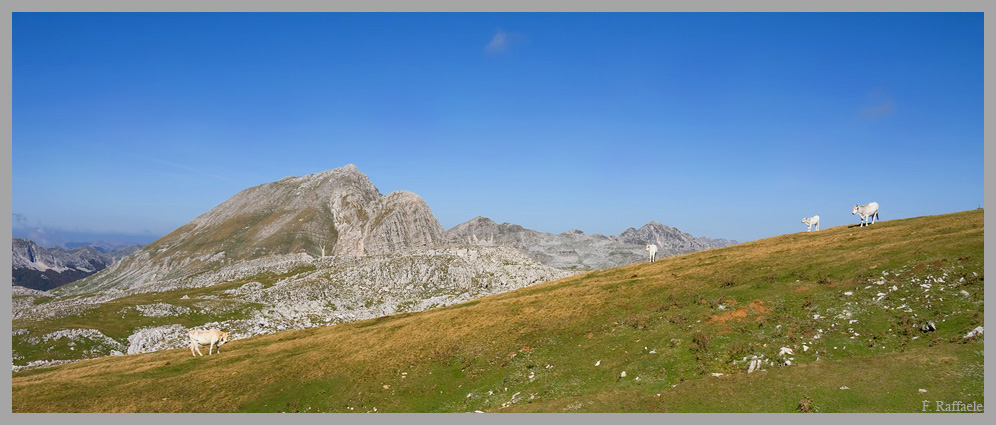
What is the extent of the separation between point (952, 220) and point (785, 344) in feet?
124

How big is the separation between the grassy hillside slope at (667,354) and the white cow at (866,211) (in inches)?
297

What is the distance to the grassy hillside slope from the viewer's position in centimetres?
2947

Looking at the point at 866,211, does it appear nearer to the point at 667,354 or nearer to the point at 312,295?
the point at 667,354

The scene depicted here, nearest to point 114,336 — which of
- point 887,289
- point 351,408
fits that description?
point 351,408

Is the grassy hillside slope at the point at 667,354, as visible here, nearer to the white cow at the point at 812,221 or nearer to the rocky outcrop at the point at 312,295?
the white cow at the point at 812,221

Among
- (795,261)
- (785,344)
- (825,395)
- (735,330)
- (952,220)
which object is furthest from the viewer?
(952,220)

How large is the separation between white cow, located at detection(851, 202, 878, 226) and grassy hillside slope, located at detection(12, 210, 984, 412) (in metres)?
7.55

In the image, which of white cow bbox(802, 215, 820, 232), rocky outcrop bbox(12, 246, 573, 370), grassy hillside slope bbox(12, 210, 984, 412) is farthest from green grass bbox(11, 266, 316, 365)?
white cow bbox(802, 215, 820, 232)

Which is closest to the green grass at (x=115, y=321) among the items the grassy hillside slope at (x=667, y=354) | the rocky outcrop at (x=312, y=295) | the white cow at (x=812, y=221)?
the rocky outcrop at (x=312, y=295)

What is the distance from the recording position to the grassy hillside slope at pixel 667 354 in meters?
29.5

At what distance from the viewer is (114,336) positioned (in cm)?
9875

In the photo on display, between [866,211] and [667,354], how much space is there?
47.8 meters

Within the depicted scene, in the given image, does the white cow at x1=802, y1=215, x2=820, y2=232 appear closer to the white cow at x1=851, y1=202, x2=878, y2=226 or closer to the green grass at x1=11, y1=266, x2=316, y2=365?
the white cow at x1=851, y1=202, x2=878, y2=226

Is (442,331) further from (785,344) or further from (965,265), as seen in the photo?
(965,265)
